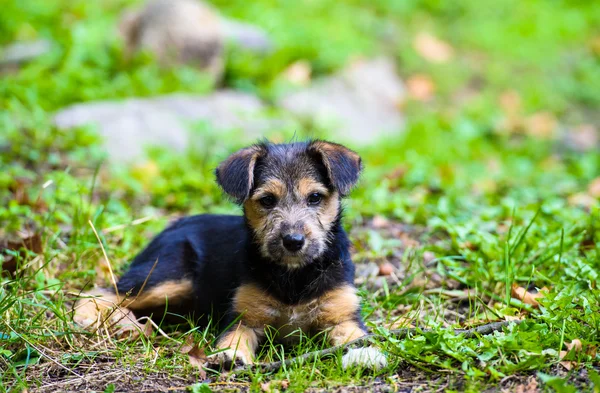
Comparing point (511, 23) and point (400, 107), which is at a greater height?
point (511, 23)

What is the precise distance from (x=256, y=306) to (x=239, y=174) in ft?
3.05

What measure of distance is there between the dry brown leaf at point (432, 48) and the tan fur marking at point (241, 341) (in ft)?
33.0

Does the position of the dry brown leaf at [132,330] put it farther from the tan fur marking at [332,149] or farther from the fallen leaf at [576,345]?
the fallen leaf at [576,345]

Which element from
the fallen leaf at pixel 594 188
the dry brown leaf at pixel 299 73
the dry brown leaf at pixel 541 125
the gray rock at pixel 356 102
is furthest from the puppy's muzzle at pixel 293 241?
the dry brown leaf at pixel 541 125

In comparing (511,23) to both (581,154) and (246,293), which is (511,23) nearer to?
(581,154)

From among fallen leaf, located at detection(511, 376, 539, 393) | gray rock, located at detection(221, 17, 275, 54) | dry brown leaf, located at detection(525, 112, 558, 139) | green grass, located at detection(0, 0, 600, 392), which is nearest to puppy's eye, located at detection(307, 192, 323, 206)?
green grass, located at detection(0, 0, 600, 392)

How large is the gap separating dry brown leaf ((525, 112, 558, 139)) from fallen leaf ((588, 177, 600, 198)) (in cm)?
302

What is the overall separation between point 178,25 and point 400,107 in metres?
4.30

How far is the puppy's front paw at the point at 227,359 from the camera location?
4.11 m

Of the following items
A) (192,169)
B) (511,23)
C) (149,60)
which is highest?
(511,23)

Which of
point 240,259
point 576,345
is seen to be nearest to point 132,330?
point 240,259

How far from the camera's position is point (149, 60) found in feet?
35.0

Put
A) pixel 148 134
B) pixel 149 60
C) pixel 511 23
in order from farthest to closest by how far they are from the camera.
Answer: pixel 511 23 → pixel 149 60 → pixel 148 134

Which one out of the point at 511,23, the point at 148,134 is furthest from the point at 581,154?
the point at 148,134
